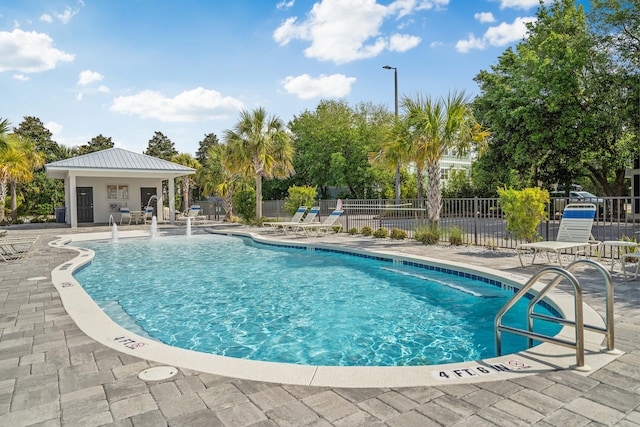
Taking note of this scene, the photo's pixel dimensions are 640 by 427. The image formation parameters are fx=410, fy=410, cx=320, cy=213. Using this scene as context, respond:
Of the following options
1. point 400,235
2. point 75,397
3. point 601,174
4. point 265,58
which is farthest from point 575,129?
point 75,397

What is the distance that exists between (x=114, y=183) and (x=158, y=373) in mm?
25277

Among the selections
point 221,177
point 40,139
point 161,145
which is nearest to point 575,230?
point 221,177

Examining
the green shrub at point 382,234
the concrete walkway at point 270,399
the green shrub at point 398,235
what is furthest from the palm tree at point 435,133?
the concrete walkway at point 270,399

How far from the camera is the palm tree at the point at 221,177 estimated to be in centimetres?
2583

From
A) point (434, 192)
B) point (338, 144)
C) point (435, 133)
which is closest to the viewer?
point (435, 133)

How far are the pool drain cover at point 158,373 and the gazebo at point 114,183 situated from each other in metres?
20.5

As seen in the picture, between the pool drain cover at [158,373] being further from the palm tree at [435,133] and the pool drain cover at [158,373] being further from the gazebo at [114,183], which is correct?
the gazebo at [114,183]

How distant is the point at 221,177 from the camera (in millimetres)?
29203

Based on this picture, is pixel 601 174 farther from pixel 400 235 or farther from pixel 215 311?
pixel 215 311

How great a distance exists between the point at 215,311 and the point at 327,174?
28642 mm

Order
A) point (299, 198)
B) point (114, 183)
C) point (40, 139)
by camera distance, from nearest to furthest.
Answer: point (299, 198) → point (114, 183) → point (40, 139)

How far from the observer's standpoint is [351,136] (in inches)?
1318

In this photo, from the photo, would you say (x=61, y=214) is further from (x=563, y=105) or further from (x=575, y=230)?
(x=563, y=105)

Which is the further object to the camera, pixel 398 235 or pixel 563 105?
pixel 563 105
